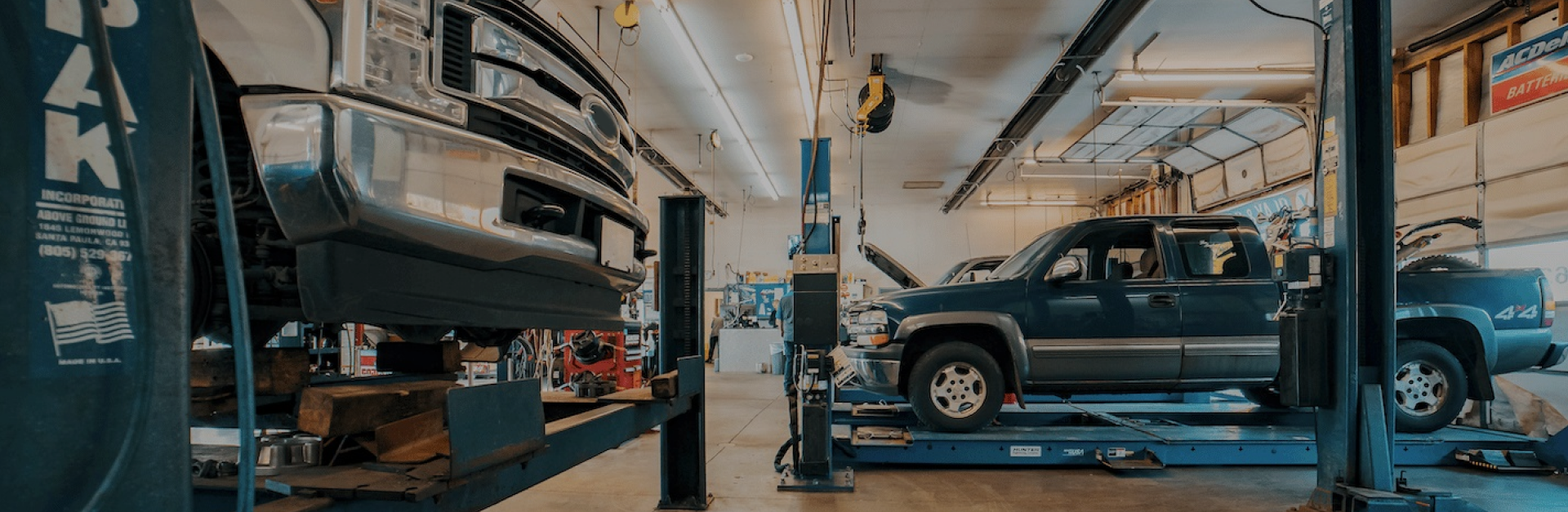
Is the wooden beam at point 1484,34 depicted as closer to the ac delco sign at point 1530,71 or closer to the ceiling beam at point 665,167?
the ac delco sign at point 1530,71

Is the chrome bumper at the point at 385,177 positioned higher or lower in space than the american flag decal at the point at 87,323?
higher

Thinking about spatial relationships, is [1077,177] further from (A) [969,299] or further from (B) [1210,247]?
(A) [969,299]

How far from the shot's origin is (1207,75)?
8.37 meters

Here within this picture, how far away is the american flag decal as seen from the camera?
767 millimetres

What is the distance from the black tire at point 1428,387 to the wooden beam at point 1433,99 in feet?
12.4

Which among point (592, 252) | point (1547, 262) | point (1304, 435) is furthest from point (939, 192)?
point (592, 252)

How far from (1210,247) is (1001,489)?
8.03 feet

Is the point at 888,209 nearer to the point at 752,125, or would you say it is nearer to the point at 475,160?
the point at 752,125

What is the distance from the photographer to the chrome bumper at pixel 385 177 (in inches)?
54.7

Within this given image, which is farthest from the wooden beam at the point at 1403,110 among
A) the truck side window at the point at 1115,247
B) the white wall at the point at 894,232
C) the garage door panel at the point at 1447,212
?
the white wall at the point at 894,232

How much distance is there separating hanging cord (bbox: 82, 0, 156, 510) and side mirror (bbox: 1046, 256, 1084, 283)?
4.81 meters

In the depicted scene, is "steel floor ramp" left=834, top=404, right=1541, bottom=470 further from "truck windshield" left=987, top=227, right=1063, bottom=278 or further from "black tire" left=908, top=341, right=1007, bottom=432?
"truck windshield" left=987, top=227, right=1063, bottom=278

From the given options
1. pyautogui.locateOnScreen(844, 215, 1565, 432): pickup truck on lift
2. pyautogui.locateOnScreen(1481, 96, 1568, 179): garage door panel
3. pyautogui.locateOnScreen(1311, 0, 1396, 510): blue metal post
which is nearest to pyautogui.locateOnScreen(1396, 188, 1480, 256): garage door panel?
pyautogui.locateOnScreen(1481, 96, 1568, 179): garage door panel

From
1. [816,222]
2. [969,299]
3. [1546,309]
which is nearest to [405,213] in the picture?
[816,222]
